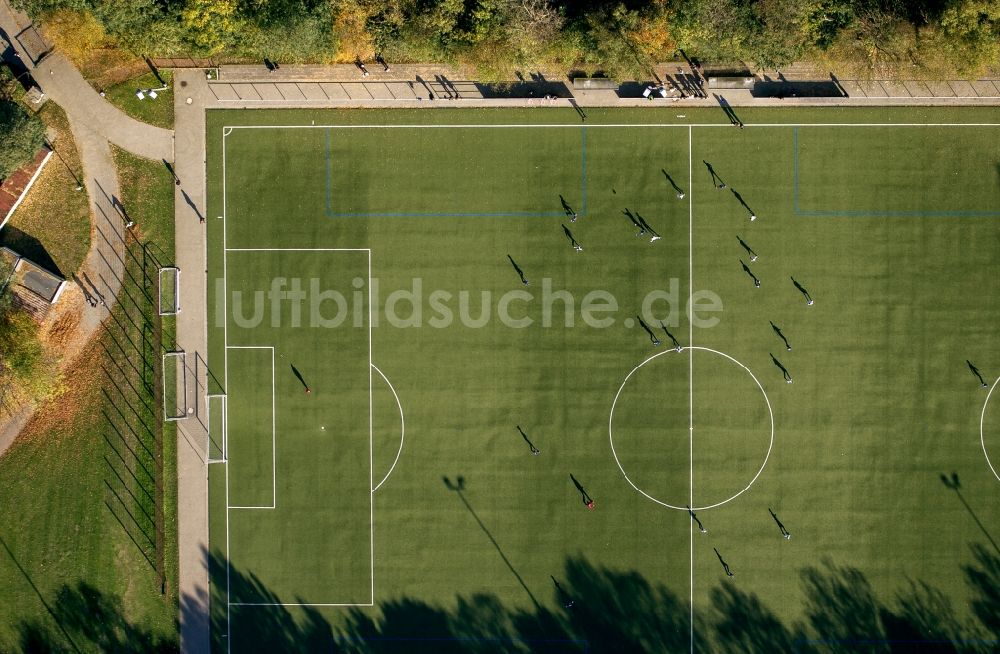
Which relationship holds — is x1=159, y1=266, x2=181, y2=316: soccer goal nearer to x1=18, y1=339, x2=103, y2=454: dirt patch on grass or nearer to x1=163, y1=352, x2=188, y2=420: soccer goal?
x1=163, y1=352, x2=188, y2=420: soccer goal

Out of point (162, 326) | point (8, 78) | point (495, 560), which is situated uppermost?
point (8, 78)

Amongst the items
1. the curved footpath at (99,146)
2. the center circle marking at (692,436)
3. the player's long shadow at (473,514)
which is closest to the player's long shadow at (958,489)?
the center circle marking at (692,436)

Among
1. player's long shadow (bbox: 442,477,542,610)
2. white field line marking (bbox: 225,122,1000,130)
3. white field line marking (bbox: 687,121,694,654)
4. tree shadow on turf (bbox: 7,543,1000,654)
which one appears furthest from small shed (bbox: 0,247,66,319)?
white field line marking (bbox: 687,121,694,654)

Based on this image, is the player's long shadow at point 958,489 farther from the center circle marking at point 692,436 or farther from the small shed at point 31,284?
the small shed at point 31,284

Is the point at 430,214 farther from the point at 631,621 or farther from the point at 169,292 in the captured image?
the point at 631,621

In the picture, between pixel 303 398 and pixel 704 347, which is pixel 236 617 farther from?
pixel 704 347

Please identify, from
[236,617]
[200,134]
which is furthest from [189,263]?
[236,617]
